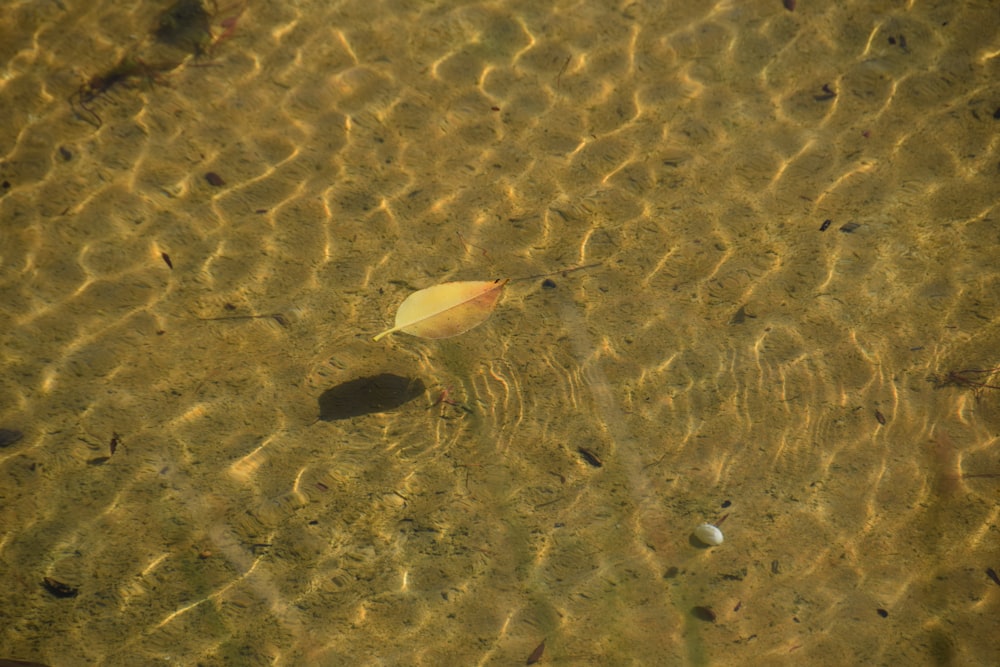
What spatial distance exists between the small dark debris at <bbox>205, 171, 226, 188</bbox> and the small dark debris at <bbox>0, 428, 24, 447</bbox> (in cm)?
157

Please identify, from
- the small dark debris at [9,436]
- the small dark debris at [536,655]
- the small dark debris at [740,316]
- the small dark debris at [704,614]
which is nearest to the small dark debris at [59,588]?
the small dark debris at [9,436]

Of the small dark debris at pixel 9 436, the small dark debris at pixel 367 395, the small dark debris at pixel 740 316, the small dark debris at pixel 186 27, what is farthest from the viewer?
the small dark debris at pixel 186 27

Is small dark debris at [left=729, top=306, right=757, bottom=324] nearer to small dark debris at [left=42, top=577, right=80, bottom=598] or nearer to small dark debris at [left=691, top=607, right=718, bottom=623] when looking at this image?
small dark debris at [left=691, top=607, right=718, bottom=623]

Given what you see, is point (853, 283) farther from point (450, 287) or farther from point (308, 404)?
point (308, 404)

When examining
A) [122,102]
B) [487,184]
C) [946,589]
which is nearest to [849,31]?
[487,184]

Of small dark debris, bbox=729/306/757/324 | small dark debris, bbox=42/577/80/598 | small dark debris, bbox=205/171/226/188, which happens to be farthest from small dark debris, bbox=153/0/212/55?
small dark debris, bbox=729/306/757/324

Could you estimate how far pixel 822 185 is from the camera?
165 inches

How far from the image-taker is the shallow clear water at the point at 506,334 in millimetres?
3156

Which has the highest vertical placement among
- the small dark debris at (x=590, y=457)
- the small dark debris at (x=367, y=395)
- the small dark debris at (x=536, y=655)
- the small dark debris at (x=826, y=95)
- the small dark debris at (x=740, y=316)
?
the small dark debris at (x=826, y=95)

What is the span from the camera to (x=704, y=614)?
314 centimetres

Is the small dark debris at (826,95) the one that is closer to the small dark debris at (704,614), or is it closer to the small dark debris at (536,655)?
the small dark debris at (704,614)

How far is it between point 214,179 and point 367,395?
1.58 metres

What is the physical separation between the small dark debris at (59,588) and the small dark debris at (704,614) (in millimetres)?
2449

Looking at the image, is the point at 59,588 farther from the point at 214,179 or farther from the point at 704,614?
the point at 704,614
